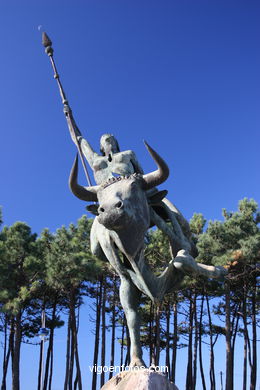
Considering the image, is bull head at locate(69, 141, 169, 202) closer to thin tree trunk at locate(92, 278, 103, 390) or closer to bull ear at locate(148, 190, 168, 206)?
bull ear at locate(148, 190, 168, 206)

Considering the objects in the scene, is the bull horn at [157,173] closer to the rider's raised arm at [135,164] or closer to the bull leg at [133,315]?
the rider's raised arm at [135,164]

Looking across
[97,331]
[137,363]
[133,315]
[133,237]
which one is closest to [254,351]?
[97,331]

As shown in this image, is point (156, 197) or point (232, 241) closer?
point (156, 197)

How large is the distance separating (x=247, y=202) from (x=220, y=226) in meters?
2.78

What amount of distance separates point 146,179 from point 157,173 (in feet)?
0.72

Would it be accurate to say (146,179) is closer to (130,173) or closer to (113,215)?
(130,173)

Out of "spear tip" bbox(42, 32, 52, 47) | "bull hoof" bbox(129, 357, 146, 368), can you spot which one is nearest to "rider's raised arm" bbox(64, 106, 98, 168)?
"spear tip" bbox(42, 32, 52, 47)

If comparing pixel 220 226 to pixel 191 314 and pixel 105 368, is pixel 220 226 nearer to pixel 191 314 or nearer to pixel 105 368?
pixel 191 314

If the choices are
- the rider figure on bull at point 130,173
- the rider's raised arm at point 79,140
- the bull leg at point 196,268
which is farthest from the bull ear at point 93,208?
the bull leg at point 196,268

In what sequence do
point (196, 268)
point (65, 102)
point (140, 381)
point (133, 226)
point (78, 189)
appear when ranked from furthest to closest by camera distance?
point (65, 102) < point (78, 189) < point (196, 268) < point (133, 226) < point (140, 381)

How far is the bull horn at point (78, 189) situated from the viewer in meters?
5.11

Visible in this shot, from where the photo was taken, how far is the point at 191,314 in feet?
75.9

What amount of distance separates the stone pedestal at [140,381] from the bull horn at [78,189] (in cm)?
232

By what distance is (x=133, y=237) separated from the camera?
194 inches
